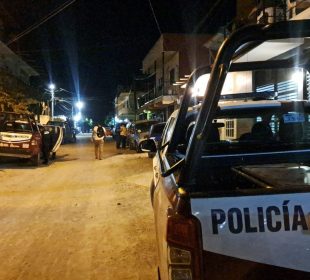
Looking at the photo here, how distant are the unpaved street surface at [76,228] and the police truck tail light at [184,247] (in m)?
3.04

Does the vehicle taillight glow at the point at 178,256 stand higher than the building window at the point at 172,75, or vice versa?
the building window at the point at 172,75

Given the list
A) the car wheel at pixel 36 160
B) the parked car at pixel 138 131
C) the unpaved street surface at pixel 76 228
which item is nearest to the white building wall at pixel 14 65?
the parked car at pixel 138 131

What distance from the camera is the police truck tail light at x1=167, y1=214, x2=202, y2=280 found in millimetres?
2232

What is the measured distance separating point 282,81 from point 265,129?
31.4 ft

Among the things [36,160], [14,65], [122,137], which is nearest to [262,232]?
[36,160]

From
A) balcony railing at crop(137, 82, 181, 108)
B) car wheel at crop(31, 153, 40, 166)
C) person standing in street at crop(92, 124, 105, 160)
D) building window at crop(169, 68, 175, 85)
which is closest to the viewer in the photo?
car wheel at crop(31, 153, 40, 166)

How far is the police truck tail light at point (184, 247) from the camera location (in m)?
2.23

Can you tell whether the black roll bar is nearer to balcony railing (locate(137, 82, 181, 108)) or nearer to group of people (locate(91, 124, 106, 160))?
group of people (locate(91, 124, 106, 160))

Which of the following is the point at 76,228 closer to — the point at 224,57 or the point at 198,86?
the point at 198,86

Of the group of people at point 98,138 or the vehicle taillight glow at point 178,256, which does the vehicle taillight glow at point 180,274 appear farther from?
the group of people at point 98,138

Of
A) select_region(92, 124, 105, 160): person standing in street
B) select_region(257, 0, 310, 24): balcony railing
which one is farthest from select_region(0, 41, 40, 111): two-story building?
select_region(257, 0, 310, 24): balcony railing

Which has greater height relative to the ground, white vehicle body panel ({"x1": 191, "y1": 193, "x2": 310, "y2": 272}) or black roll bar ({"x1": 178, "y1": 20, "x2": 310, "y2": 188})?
black roll bar ({"x1": 178, "y1": 20, "x2": 310, "y2": 188})

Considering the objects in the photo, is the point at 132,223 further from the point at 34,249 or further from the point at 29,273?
the point at 29,273

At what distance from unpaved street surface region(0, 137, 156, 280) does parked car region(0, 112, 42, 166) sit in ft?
10.3
